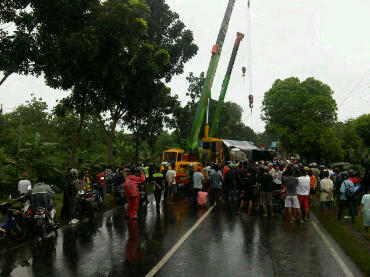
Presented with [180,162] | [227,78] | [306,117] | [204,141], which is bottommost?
[180,162]

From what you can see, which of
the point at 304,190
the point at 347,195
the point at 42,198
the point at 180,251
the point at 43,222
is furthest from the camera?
the point at 347,195

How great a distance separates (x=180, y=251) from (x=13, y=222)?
4.45m

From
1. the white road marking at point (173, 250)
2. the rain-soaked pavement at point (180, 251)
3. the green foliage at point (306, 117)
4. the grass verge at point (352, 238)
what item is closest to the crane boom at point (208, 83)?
the grass verge at point (352, 238)

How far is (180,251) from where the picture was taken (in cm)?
829

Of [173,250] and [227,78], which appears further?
[227,78]

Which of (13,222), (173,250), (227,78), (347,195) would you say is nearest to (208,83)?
(227,78)

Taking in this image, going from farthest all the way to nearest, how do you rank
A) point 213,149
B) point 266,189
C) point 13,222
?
point 213,149 → point 266,189 → point 13,222

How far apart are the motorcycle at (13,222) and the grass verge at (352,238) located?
8.02 m

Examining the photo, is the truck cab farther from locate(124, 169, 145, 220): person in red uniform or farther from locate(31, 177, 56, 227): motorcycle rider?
locate(31, 177, 56, 227): motorcycle rider

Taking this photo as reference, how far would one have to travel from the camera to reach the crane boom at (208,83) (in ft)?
80.1

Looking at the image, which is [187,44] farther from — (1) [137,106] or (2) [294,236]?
(2) [294,236]

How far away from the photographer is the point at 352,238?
32.8 feet

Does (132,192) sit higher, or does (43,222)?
(132,192)

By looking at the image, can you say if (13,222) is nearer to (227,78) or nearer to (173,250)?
(173,250)
